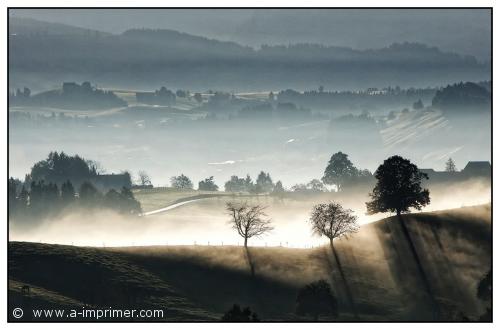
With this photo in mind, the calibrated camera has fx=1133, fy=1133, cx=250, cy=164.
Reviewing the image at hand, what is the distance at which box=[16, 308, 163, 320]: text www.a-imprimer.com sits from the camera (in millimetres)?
158375

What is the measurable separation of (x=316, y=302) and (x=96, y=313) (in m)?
32.7

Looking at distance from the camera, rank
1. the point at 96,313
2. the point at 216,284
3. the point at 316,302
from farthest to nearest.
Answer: the point at 216,284, the point at 316,302, the point at 96,313

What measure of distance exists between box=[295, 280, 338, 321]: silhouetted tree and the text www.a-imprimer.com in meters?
21.2

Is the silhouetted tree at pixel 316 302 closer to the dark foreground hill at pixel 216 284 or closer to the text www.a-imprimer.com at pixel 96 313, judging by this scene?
the dark foreground hill at pixel 216 284

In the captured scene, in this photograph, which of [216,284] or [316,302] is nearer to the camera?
[316,302]

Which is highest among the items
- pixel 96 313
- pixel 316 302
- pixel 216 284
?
pixel 216 284

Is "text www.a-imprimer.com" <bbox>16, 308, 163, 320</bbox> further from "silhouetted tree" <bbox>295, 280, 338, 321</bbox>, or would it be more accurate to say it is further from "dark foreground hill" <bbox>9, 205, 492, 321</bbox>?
"silhouetted tree" <bbox>295, 280, 338, 321</bbox>

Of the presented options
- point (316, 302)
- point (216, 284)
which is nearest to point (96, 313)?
point (216, 284)

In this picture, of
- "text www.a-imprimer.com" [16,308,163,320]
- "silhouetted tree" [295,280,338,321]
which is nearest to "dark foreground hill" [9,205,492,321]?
"text www.a-imprimer.com" [16,308,163,320]

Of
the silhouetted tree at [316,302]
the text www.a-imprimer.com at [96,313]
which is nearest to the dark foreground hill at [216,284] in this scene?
the text www.a-imprimer.com at [96,313]

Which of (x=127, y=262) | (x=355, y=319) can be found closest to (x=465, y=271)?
(x=355, y=319)

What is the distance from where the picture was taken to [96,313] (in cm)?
16275

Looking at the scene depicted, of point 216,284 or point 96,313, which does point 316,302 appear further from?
point 96,313
